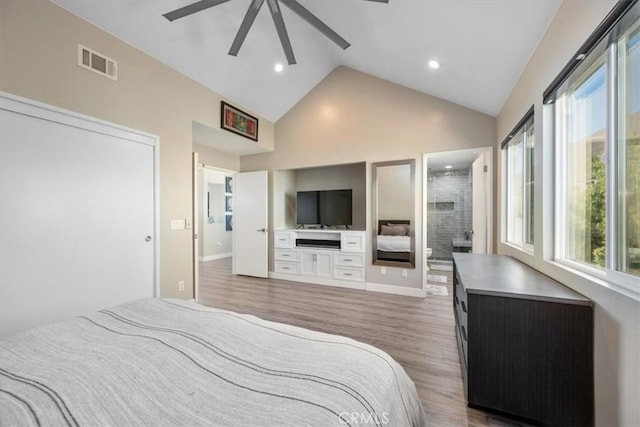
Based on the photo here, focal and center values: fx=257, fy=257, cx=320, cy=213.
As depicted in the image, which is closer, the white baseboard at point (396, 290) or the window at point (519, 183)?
the window at point (519, 183)

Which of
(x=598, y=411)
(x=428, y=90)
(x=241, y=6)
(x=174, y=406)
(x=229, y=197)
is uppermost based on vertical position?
(x=241, y=6)

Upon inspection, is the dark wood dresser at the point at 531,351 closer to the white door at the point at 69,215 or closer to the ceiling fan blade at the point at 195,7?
the ceiling fan blade at the point at 195,7

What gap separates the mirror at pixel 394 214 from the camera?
3.87m

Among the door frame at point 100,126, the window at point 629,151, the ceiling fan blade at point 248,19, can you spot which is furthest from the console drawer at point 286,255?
the window at point 629,151

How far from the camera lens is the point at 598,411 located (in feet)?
4.14

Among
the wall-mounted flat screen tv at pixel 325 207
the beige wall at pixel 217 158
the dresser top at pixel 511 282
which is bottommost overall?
the dresser top at pixel 511 282

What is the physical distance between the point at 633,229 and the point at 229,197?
7.89 m

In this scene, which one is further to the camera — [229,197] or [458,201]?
[229,197]

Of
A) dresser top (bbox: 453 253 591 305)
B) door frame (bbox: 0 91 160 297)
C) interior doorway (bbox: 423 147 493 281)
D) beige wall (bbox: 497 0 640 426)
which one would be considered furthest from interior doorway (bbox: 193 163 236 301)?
beige wall (bbox: 497 0 640 426)

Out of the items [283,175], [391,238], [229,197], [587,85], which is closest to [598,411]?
[587,85]

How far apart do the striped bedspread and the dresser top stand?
834mm

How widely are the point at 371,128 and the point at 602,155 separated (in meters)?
3.01

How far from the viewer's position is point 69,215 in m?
2.26

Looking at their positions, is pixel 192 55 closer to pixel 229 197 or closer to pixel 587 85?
pixel 587 85
